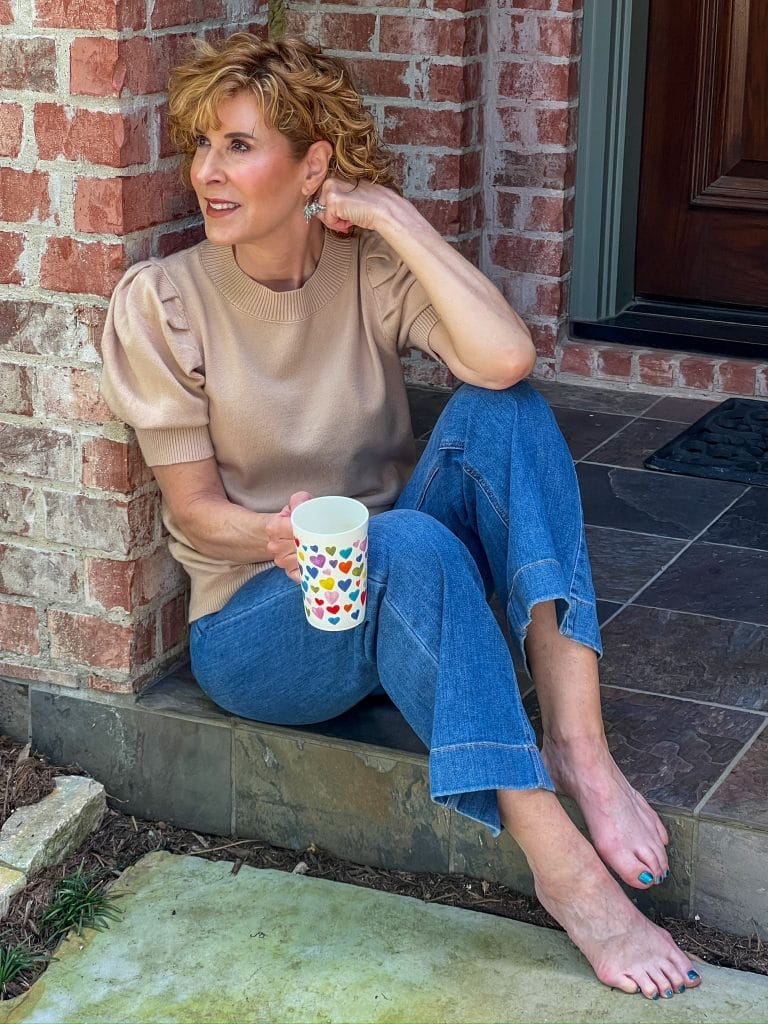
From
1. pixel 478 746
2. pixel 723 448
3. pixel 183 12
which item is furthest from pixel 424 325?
pixel 723 448

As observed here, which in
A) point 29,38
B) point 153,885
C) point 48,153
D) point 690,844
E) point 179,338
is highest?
point 29,38

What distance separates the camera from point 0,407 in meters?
2.50

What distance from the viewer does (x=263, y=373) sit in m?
2.39

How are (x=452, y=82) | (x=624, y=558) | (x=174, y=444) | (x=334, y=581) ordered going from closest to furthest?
(x=334, y=581), (x=174, y=444), (x=624, y=558), (x=452, y=82)

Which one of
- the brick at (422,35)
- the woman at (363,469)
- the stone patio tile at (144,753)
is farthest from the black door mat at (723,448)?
the stone patio tile at (144,753)

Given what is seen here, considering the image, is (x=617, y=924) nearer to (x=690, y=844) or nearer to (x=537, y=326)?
(x=690, y=844)

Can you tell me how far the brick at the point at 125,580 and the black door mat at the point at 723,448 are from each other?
4.69 ft

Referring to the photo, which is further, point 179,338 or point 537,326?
point 537,326

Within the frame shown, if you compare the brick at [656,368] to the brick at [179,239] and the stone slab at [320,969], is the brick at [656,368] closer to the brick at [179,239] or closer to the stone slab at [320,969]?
the brick at [179,239]

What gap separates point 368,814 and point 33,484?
76 cm

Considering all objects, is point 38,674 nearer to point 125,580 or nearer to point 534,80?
point 125,580

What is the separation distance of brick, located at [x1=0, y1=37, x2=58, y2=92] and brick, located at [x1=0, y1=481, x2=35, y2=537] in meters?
0.64

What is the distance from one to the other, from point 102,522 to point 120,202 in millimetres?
512

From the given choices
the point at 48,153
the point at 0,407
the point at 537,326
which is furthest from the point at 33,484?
the point at 537,326
